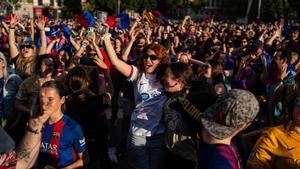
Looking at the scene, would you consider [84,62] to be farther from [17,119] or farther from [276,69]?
[276,69]

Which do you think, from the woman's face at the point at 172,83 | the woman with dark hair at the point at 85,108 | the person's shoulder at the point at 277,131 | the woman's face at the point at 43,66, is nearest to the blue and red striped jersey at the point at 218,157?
the person's shoulder at the point at 277,131

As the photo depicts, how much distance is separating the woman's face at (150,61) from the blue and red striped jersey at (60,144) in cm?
86

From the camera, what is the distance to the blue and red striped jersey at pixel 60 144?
3.00 metres

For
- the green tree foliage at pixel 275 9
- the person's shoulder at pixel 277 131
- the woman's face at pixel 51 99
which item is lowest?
the person's shoulder at pixel 277 131

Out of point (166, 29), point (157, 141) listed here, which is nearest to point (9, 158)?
point (157, 141)

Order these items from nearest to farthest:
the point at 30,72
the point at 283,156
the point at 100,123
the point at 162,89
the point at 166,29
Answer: the point at 283,156
the point at 162,89
the point at 100,123
the point at 30,72
the point at 166,29

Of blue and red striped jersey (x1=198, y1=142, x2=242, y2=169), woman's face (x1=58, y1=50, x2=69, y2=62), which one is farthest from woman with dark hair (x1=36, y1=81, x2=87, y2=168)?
woman's face (x1=58, y1=50, x2=69, y2=62)

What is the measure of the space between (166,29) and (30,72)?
7744 millimetres

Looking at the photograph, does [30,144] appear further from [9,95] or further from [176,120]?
[9,95]

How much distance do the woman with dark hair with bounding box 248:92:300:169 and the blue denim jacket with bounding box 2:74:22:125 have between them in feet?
9.92

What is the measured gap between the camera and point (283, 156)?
2.43 m

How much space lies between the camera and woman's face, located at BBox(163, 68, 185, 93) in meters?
3.23

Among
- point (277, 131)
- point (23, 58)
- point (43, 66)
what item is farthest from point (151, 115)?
point (23, 58)

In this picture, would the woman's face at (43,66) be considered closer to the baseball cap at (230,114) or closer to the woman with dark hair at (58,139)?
the woman with dark hair at (58,139)
